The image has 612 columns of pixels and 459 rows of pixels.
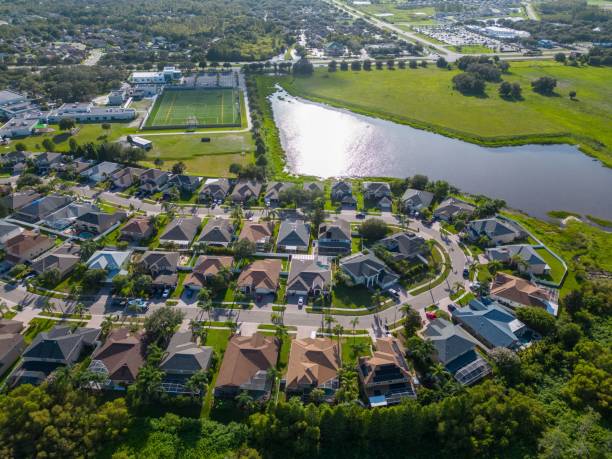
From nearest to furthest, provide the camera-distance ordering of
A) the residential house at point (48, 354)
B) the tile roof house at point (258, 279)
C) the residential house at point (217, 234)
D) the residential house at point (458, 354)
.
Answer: the residential house at point (48, 354)
the residential house at point (458, 354)
the tile roof house at point (258, 279)
the residential house at point (217, 234)

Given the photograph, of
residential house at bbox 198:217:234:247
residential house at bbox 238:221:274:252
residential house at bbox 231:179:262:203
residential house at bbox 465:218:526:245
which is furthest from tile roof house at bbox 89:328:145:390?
residential house at bbox 465:218:526:245

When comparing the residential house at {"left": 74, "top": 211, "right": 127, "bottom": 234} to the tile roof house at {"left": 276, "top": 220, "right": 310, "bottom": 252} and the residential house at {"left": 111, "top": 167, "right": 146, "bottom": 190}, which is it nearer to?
the residential house at {"left": 111, "top": 167, "right": 146, "bottom": 190}

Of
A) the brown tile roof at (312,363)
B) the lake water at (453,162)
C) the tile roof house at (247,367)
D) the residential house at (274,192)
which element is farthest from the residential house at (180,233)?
the lake water at (453,162)

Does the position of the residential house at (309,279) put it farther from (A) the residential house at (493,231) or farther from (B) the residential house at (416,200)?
(A) the residential house at (493,231)

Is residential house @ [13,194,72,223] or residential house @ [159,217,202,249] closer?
residential house @ [159,217,202,249]

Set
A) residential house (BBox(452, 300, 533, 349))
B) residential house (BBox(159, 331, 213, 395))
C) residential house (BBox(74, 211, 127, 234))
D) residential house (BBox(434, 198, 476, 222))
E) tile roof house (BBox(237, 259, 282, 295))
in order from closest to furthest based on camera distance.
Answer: residential house (BBox(159, 331, 213, 395)) < residential house (BBox(452, 300, 533, 349)) < tile roof house (BBox(237, 259, 282, 295)) < residential house (BBox(74, 211, 127, 234)) < residential house (BBox(434, 198, 476, 222))

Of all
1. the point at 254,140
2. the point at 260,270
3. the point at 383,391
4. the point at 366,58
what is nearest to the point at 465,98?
the point at 366,58

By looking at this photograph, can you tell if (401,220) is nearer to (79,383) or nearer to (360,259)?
(360,259)
